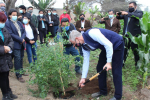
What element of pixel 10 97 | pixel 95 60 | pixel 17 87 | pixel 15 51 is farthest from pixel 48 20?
pixel 10 97

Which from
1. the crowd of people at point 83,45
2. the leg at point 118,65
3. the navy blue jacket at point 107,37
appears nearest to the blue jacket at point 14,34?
the crowd of people at point 83,45

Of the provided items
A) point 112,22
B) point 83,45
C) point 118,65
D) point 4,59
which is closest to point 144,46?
point 118,65

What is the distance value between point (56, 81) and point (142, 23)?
2438 millimetres

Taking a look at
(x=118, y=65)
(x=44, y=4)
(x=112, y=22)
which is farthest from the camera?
(x=44, y=4)

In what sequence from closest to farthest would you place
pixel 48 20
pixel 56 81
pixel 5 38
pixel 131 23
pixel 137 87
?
pixel 5 38 < pixel 56 81 < pixel 137 87 < pixel 131 23 < pixel 48 20

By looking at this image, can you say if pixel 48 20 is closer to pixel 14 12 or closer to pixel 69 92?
pixel 14 12

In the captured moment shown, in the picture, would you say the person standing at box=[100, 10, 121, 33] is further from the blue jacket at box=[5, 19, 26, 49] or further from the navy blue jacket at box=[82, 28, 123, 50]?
the blue jacket at box=[5, 19, 26, 49]

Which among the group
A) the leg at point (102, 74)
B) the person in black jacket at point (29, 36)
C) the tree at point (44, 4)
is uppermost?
the tree at point (44, 4)

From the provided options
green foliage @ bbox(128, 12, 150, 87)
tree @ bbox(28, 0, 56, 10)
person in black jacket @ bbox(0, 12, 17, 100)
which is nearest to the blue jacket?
person in black jacket @ bbox(0, 12, 17, 100)

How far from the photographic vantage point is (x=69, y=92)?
3.30m

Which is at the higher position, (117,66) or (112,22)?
(112,22)

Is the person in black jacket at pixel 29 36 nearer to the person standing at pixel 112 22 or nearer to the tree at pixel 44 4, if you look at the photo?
the person standing at pixel 112 22

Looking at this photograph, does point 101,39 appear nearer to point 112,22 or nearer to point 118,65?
point 118,65

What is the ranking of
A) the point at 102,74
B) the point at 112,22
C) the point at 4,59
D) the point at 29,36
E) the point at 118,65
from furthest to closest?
the point at 112,22 < the point at 29,36 < the point at 102,74 < the point at 118,65 < the point at 4,59
